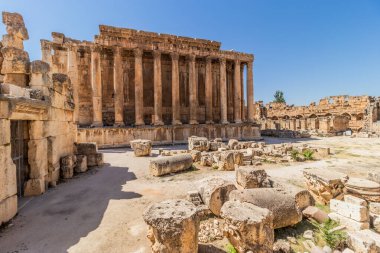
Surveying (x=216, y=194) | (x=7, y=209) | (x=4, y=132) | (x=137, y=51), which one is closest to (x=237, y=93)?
(x=137, y=51)

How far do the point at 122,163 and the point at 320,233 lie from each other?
8481 mm

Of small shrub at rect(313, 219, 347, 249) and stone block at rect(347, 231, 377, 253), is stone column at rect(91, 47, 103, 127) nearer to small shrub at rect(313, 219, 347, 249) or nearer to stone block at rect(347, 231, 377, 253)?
small shrub at rect(313, 219, 347, 249)

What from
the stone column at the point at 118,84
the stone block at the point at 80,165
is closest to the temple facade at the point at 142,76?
the stone column at the point at 118,84

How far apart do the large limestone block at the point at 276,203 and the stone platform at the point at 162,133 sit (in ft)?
44.0

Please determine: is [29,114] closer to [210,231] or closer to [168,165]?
[168,165]

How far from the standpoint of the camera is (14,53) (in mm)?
6109

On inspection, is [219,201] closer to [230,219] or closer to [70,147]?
[230,219]

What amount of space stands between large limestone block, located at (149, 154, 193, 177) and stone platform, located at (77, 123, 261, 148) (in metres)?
8.76

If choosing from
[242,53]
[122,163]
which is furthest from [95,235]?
[242,53]

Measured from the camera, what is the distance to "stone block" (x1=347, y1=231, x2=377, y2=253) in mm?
3535

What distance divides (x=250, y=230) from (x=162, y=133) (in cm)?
1484

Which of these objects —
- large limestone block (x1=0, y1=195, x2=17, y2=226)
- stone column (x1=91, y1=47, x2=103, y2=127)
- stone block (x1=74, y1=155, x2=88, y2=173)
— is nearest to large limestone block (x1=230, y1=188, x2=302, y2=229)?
large limestone block (x1=0, y1=195, x2=17, y2=226)

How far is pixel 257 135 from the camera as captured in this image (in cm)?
2164

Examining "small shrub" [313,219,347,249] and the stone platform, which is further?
the stone platform
